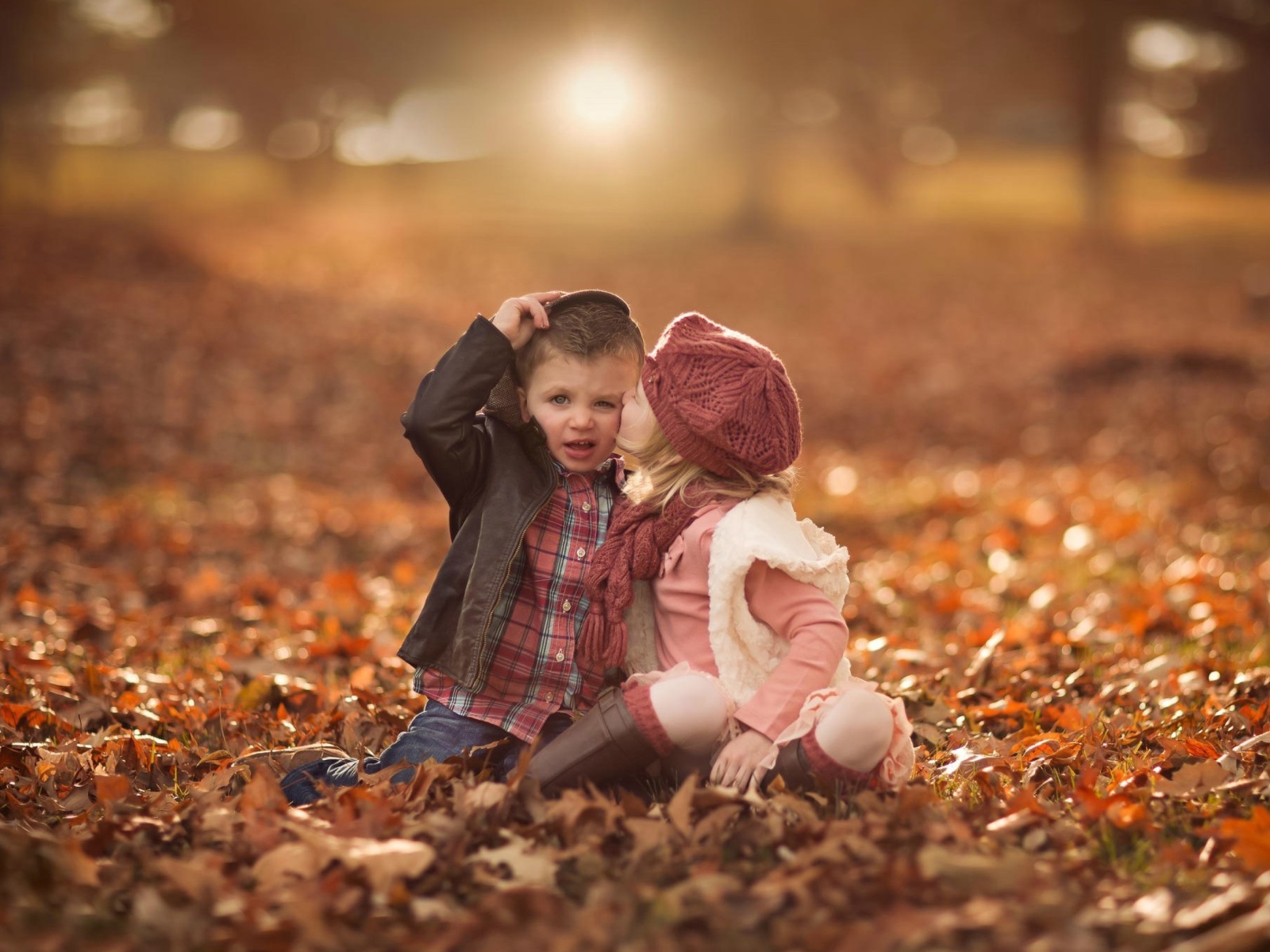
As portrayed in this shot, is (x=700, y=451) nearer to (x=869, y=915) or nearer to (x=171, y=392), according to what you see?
(x=869, y=915)

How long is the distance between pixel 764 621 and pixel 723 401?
0.57m

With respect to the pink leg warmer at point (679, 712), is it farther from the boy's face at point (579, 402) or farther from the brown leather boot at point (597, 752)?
the boy's face at point (579, 402)

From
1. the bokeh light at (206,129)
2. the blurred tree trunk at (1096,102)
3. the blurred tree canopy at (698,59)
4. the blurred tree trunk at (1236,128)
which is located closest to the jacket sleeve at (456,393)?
the blurred tree canopy at (698,59)

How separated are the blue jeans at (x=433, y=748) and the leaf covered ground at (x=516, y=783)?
18 centimetres

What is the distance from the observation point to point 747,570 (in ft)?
9.40

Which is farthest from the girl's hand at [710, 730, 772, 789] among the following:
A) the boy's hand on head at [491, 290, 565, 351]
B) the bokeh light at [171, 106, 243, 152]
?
the bokeh light at [171, 106, 243, 152]

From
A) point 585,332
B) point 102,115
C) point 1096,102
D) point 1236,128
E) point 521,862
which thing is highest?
point 102,115

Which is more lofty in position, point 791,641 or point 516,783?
point 791,641

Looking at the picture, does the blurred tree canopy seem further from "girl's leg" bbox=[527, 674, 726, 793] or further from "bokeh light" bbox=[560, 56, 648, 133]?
"girl's leg" bbox=[527, 674, 726, 793]

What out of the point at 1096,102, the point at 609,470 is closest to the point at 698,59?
the point at 1096,102

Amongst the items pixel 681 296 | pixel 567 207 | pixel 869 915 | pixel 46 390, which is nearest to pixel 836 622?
pixel 869 915

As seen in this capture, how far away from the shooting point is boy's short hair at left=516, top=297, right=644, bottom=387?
312 cm

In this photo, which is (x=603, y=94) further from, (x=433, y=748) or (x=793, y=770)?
(x=793, y=770)

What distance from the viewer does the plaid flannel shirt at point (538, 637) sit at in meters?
3.13
